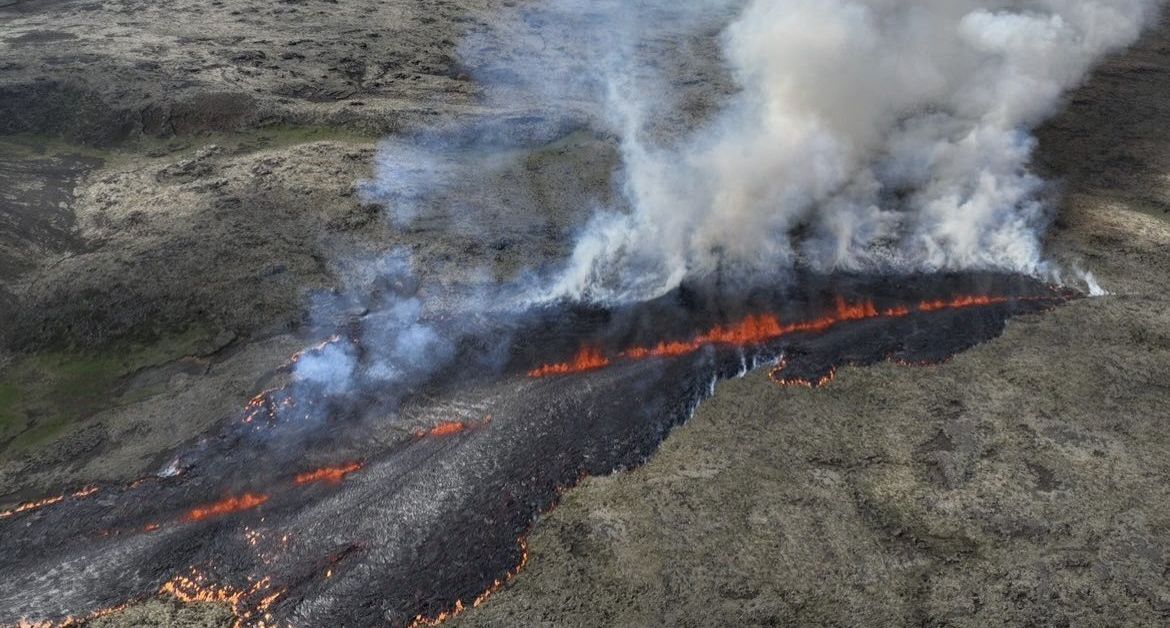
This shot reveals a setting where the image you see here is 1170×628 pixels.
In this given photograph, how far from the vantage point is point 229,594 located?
28.2ft

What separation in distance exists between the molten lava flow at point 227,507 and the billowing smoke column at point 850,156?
241 inches

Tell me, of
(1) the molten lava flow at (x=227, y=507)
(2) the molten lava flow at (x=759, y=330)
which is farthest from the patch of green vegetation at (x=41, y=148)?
(2) the molten lava flow at (x=759, y=330)

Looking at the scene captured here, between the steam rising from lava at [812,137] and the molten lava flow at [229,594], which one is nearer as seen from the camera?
the molten lava flow at [229,594]

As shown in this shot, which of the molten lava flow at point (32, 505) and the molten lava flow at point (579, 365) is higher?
the molten lava flow at point (579, 365)

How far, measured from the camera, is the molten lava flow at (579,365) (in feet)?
38.0

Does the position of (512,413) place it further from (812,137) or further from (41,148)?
(41,148)

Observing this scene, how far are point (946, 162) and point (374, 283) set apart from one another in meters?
13.0

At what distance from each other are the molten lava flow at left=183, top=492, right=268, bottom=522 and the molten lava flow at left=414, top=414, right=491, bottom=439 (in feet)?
7.45

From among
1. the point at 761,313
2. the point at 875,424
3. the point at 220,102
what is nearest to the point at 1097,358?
the point at 875,424

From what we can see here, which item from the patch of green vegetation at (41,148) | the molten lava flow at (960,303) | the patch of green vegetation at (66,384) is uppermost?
the patch of green vegetation at (41,148)

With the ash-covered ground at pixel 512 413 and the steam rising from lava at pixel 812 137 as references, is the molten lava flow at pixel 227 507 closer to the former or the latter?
the ash-covered ground at pixel 512 413

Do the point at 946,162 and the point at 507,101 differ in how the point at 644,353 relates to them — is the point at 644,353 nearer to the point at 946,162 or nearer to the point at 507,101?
the point at 946,162

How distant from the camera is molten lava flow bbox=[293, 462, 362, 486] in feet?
32.6

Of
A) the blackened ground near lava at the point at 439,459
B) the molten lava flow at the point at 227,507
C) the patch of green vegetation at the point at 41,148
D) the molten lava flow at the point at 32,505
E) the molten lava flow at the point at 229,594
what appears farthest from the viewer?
the patch of green vegetation at the point at 41,148
